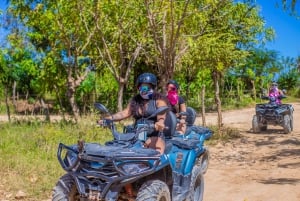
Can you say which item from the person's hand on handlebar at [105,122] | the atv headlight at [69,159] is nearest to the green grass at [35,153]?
the person's hand on handlebar at [105,122]

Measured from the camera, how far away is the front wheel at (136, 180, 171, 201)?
13.7 feet

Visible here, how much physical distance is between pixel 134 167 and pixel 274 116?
10.3 m

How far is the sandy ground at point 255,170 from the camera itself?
639 centimetres

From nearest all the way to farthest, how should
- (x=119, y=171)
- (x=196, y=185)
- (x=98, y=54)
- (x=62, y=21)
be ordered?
(x=119, y=171), (x=196, y=185), (x=62, y=21), (x=98, y=54)

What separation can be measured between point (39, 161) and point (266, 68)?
2782 cm

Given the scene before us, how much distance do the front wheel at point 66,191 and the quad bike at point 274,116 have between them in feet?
33.6

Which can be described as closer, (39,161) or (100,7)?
(39,161)

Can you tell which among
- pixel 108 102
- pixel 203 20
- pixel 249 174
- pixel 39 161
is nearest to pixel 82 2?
pixel 203 20

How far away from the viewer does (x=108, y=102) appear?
23.7m

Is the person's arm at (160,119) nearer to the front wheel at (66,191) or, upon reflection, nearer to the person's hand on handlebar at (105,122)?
the person's hand on handlebar at (105,122)

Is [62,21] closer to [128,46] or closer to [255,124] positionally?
[128,46]

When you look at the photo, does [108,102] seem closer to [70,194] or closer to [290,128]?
[290,128]

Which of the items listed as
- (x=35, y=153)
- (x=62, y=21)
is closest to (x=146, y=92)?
(x=35, y=153)

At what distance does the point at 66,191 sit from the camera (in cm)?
436
